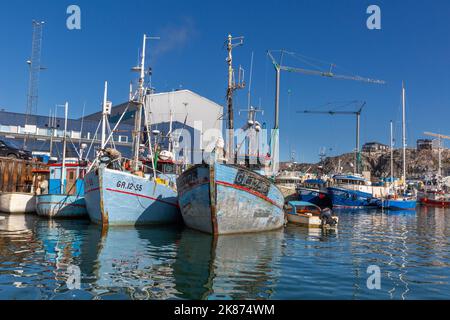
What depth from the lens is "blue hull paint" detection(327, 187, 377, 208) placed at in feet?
171

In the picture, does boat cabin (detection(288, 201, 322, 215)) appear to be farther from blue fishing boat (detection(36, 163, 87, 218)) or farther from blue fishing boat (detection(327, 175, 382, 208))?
blue fishing boat (detection(327, 175, 382, 208))

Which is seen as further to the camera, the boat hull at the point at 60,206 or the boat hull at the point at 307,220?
the boat hull at the point at 60,206

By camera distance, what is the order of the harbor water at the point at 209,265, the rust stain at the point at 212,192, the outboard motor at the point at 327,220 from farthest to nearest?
the outboard motor at the point at 327,220 < the rust stain at the point at 212,192 < the harbor water at the point at 209,265

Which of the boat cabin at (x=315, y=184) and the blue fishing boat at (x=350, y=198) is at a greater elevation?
the boat cabin at (x=315, y=184)

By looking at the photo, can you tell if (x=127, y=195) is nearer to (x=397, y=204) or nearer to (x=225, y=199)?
(x=225, y=199)

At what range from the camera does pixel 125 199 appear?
20469mm

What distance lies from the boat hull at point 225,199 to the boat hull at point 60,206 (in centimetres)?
1027

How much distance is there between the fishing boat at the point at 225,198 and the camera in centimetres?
1714

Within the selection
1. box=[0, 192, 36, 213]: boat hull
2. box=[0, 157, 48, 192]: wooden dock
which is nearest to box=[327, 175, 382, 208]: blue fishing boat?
box=[0, 157, 48, 192]: wooden dock

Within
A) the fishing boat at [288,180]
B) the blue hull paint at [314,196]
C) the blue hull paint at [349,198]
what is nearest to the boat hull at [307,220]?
the blue hull paint at [314,196]

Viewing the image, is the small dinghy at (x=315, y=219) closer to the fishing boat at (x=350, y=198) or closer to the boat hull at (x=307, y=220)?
the boat hull at (x=307, y=220)
